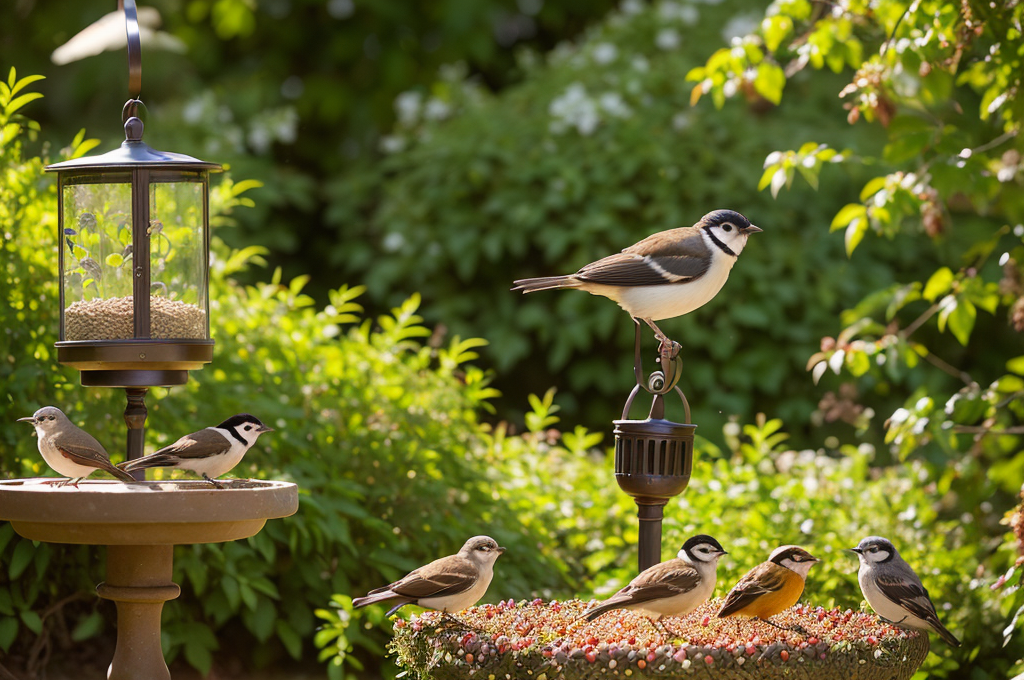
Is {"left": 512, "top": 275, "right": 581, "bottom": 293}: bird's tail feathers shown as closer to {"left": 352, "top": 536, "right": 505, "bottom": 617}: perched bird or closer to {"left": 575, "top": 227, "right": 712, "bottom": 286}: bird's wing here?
→ {"left": 575, "top": 227, "right": 712, "bottom": 286}: bird's wing

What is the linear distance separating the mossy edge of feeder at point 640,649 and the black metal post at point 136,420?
1.23 m

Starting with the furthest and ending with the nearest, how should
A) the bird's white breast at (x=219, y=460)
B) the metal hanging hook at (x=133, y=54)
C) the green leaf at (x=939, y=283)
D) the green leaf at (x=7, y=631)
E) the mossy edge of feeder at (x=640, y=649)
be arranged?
1. the green leaf at (x=939, y=283)
2. the green leaf at (x=7, y=631)
3. the metal hanging hook at (x=133, y=54)
4. the bird's white breast at (x=219, y=460)
5. the mossy edge of feeder at (x=640, y=649)

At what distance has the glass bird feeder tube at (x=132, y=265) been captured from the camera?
361 cm

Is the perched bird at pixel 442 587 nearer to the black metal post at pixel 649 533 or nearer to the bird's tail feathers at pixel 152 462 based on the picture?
the black metal post at pixel 649 533

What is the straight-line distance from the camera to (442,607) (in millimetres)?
3252

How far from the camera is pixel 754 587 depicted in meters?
3.12

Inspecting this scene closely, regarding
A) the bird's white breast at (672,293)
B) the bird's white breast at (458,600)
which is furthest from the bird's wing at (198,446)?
the bird's white breast at (672,293)

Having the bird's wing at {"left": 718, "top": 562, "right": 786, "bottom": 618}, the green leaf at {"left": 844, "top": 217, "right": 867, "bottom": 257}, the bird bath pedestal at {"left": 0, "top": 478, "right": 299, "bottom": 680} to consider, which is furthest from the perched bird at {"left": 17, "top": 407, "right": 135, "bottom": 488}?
the green leaf at {"left": 844, "top": 217, "right": 867, "bottom": 257}

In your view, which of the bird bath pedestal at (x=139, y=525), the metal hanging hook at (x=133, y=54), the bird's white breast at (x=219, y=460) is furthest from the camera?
the metal hanging hook at (x=133, y=54)

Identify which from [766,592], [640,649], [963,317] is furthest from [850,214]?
[640,649]

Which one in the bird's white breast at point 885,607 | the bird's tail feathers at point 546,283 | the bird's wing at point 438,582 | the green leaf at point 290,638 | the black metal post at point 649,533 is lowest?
the green leaf at point 290,638

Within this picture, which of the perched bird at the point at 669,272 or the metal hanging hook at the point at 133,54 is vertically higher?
the metal hanging hook at the point at 133,54

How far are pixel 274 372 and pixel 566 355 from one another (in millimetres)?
2694

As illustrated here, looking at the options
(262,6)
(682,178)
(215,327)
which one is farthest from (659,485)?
(262,6)
